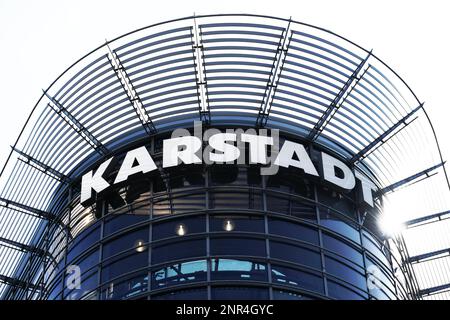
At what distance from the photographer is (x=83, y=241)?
40.4 metres

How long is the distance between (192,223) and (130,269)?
2806 millimetres

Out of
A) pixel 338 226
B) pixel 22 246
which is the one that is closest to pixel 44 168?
pixel 22 246

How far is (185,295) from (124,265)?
3250 millimetres

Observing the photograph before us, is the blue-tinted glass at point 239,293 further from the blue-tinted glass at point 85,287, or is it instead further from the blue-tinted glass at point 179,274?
the blue-tinted glass at point 85,287

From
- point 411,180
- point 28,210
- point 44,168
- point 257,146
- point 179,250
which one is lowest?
point 179,250

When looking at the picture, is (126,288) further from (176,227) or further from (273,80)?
(273,80)

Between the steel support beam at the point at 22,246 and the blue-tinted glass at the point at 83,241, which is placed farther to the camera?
the steel support beam at the point at 22,246

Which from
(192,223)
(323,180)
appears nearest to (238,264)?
(192,223)

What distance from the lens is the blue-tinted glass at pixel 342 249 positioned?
38.5 m

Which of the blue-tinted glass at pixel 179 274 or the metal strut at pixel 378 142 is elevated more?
the metal strut at pixel 378 142

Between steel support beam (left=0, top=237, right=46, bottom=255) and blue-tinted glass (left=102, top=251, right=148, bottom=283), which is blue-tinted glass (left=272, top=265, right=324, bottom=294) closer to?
blue-tinted glass (left=102, top=251, right=148, bottom=283)

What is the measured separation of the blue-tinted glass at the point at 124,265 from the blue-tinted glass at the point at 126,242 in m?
0.49

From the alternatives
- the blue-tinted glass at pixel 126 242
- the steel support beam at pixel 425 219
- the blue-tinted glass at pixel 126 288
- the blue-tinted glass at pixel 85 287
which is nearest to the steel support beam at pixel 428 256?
the steel support beam at pixel 425 219

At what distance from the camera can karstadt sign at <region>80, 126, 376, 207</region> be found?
39469 mm
